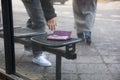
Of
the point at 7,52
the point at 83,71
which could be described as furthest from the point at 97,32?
the point at 7,52

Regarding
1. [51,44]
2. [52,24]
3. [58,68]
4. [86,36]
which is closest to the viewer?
[51,44]

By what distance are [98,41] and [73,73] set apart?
122cm

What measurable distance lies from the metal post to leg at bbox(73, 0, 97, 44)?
1.22 meters

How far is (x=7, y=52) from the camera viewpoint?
12.4ft

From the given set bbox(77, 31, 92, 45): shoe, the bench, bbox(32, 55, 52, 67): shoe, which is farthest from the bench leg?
bbox(77, 31, 92, 45): shoe

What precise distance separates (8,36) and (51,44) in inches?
23.6

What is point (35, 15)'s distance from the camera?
4023mm

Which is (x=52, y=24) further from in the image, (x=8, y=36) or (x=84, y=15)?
(x=84, y=15)

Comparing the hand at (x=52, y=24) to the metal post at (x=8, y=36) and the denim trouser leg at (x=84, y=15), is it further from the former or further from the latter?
the denim trouser leg at (x=84, y=15)

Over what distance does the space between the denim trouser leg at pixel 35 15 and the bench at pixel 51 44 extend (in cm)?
13

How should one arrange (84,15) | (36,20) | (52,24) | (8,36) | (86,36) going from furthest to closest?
(84,15)
(86,36)
(36,20)
(52,24)
(8,36)

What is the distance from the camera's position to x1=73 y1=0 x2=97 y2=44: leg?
15.6 feet

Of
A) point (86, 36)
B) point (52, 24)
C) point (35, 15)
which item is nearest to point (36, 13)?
point (35, 15)

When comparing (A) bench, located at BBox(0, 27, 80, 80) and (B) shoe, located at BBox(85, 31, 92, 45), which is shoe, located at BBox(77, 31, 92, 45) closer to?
(B) shoe, located at BBox(85, 31, 92, 45)
